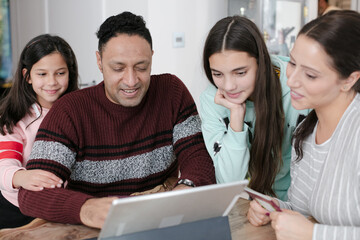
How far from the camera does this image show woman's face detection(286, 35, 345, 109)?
1145mm

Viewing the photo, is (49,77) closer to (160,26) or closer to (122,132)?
(122,132)

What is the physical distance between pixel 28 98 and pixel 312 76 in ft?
4.37

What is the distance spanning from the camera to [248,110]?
1.69 metres

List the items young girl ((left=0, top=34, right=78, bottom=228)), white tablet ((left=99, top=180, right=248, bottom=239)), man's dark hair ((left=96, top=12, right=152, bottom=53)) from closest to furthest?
white tablet ((left=99, top=180, right=248, bottom=239)) → man's dark hair ((left=96, top=12, right=152, bottom=53)) → young girl ((left=0, top=34, right=78, bottom=228))

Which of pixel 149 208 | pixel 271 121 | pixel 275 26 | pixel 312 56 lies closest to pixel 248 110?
pixel 271 121

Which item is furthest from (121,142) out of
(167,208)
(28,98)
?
(167,208)

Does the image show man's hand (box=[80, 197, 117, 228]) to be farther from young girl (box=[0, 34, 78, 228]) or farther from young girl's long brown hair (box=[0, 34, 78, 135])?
young girl's long brown hair (box=[0, 34, 78, 135])

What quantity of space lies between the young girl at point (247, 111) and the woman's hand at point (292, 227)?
1.58 feet

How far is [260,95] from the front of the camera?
60.7 inches

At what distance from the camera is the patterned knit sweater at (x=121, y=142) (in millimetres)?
1471

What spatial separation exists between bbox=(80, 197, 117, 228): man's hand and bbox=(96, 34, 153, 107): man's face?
0.50 meters

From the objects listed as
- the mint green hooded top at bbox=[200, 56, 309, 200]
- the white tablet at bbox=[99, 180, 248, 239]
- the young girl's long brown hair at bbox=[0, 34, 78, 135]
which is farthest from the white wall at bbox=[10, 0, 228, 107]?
the white tablet at bbox=[99, 180, 248, 239]

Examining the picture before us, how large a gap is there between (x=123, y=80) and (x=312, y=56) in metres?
0.72

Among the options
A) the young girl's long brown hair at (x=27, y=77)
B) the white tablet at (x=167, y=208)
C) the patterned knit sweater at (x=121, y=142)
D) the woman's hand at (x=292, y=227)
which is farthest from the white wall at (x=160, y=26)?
the white tablet at (x=167, y=208)
